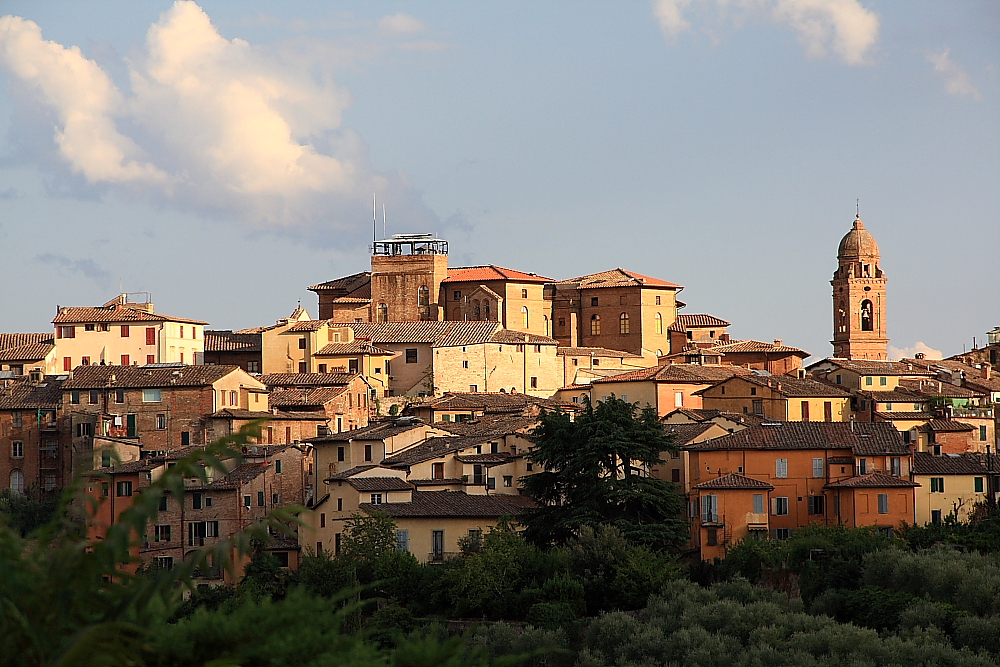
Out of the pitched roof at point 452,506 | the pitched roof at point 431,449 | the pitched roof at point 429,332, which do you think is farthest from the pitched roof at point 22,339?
the pitched roof at point 452,506

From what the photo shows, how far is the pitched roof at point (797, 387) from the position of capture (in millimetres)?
53156

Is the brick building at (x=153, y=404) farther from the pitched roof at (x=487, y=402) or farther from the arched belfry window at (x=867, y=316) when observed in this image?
the arched belfry window at (x=867, y=316)

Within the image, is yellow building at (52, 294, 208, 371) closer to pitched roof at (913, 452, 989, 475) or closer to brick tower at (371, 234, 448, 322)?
brick tower at (371, 234, 448, 322)

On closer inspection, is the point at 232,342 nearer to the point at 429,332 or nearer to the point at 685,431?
the point at 429,332

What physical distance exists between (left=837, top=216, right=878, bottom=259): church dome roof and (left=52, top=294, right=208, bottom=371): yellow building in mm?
42259

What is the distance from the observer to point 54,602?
7.99 meters

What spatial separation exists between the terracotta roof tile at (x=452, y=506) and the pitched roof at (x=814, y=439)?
5.25 meters

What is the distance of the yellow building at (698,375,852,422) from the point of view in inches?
2073

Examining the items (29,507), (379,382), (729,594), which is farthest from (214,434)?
(729,594)

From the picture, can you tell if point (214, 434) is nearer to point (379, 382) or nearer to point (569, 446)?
point (379, 382)

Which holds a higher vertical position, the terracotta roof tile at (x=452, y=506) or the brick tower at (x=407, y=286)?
the brick tower at (x=407, y=286)

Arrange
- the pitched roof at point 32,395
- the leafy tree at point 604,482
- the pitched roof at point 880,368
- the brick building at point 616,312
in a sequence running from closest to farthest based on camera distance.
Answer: the leafy tree at point 604,482, the pitched roof at point 32,395, the pitched roof at point 880,368, the brick building at point 616,312

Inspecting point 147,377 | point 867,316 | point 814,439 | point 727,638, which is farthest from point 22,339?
point 867,316

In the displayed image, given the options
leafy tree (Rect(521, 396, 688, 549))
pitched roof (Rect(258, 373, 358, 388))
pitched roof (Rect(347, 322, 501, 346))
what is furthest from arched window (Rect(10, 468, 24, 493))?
leafy tree (Rect(521, 396, 688, 549))
